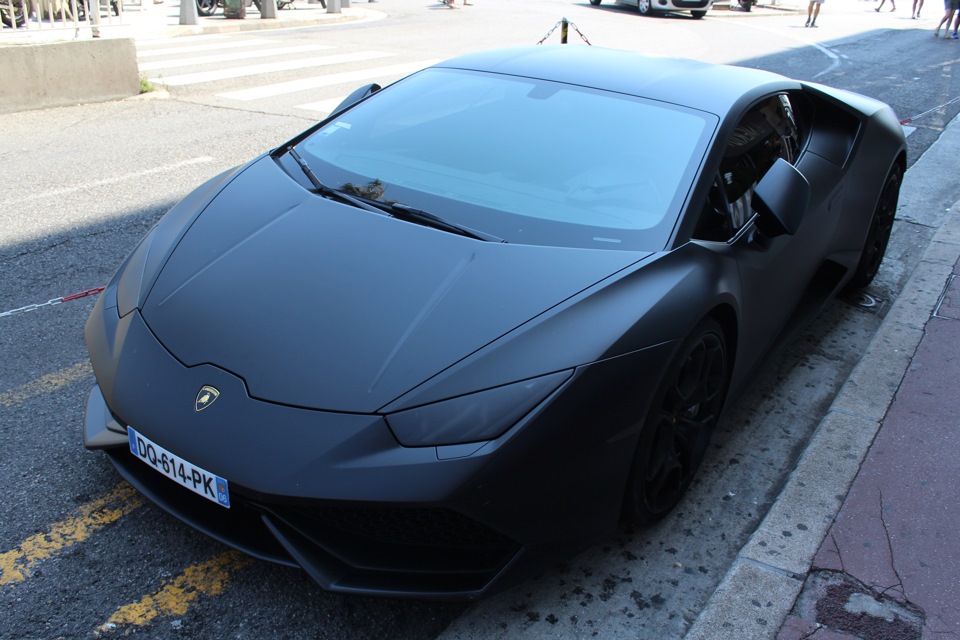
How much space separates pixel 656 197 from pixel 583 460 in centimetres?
106

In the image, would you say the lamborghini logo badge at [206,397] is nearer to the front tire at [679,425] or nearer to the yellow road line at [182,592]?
the yellow road line at [182,592]

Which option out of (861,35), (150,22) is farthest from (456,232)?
(861,35)

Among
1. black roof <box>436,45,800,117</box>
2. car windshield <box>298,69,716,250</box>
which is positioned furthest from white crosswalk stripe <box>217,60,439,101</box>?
car windshield <box>298,69,716,250</box>

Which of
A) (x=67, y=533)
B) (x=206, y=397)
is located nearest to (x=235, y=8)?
(x=67, y=533)

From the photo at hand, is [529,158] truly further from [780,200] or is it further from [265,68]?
[265,68]

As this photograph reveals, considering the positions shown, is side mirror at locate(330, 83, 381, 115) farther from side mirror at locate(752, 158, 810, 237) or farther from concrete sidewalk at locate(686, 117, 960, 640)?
concrete sidewalk at locate(686, 117, 960, 640)

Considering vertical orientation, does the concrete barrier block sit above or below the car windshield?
below

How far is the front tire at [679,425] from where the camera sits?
2625mm

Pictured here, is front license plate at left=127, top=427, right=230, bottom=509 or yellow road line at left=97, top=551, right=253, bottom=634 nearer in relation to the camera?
front license plate at left=127, top=427, right=230, bottom=509

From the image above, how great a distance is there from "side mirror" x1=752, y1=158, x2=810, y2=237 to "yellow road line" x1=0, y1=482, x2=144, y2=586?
2297 mm

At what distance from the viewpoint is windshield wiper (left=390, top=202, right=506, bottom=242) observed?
2836 mm

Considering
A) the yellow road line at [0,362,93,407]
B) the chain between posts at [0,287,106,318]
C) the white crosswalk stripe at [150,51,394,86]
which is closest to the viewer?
the yellow road line at [0,362,93,407]

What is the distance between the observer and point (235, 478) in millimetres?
2217

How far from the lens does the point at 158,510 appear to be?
2803mm
